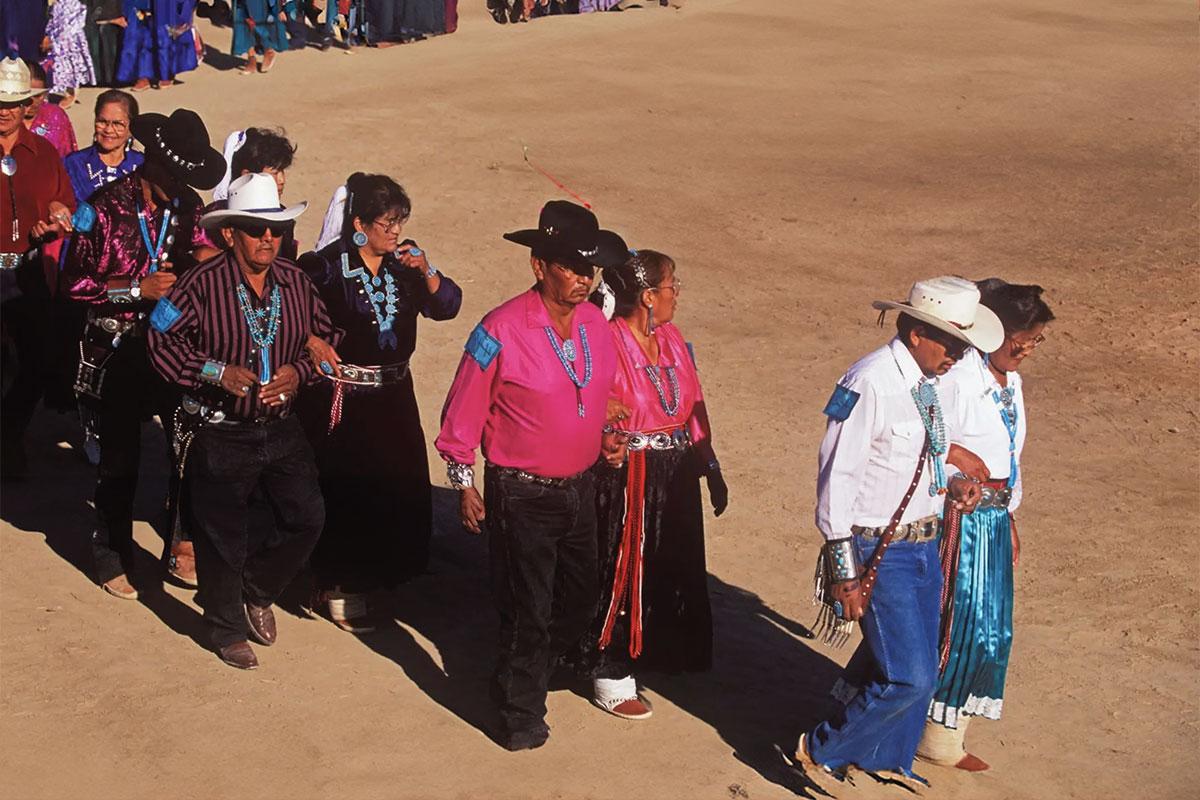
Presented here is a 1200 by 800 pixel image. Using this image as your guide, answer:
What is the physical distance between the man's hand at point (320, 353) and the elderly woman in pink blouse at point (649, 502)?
3.95 ft

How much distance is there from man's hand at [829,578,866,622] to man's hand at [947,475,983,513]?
2.13ft

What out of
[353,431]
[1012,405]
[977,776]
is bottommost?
[977,776]

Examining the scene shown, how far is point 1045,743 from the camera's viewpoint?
7.27 m

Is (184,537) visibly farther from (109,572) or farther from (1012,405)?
(1012,405)

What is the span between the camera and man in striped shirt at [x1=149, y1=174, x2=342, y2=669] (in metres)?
7.10

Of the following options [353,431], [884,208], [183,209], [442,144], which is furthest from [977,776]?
[442,144]

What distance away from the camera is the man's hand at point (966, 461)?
6.60 metres

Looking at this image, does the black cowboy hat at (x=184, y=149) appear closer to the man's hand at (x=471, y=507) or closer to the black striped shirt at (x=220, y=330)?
the black striped shirt at (x=220, y=330)

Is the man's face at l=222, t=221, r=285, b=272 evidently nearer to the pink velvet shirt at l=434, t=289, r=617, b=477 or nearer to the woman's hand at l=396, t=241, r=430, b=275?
the woman's hand at l=396, t=241, r=430, b=275

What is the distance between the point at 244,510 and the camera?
739cm

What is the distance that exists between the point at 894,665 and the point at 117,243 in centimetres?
402

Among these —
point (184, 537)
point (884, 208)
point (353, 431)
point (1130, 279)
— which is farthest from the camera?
point (884, 208)

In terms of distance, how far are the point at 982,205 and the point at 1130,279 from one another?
2.29m

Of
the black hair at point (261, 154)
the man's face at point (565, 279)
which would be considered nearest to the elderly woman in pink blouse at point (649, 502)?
the man's face at point (565, 279)
